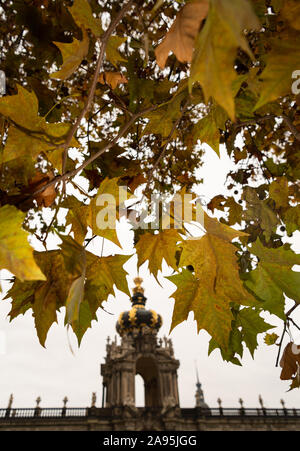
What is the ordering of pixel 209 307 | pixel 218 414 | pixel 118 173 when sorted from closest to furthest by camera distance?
1. pixel 209 307
2. pixel 118 173
3. pixel 218 414

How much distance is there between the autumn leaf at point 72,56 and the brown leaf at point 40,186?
0.28m

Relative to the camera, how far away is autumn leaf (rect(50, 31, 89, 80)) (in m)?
0.78

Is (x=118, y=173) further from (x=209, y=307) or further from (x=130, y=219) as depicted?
(x=209, y=307)

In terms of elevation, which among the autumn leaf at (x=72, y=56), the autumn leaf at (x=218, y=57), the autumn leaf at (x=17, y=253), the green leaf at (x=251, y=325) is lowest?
the autumn leaf at (x=17, y=253)

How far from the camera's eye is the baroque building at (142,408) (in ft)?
70.2

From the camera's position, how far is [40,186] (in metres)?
0.85

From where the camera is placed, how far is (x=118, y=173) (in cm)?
146

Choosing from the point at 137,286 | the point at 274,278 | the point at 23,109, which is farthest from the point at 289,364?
the point at 137,286

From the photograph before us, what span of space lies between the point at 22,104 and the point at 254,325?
48.4 inches

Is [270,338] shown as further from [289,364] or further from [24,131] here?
[24,131]

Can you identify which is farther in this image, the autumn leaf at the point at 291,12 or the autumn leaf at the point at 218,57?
the autumn leaf at the point at 291,12

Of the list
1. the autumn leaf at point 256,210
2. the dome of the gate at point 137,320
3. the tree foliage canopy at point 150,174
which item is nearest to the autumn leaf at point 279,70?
the tree foliage canopy at point 150,174

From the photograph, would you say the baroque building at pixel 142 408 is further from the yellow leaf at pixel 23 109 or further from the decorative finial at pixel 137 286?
the yellow leaf at pixel 23 109

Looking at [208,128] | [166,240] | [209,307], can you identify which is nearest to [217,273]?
[209,307]
